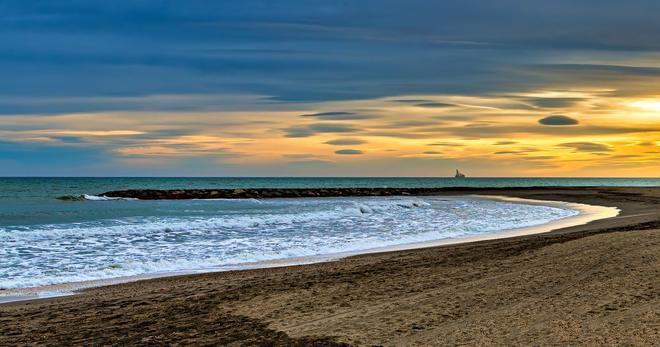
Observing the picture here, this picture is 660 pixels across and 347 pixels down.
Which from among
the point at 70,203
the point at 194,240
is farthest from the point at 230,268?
the point at 70,203

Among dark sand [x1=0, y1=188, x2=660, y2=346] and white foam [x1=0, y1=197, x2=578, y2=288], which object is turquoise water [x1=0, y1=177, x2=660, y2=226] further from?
dark sand [x1=0, y1=188, x2=660, y2=346]

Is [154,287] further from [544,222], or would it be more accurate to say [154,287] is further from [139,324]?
[544,222]

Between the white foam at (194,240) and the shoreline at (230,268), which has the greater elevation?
the white foam at (194,240)

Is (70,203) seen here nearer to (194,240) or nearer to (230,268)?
(194,240)

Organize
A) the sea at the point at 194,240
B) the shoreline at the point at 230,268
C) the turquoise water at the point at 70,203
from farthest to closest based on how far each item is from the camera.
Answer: the turquoise water at the point at 70,203 < the sea at the point at 194,240 < the shoreline at the point at 230,268

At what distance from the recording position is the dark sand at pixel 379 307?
23.8 ft

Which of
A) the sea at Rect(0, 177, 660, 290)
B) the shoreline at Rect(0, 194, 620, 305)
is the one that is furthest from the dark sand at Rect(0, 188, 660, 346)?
the sea at Rect(0, 177, 660, 290)

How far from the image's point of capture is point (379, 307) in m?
8.80

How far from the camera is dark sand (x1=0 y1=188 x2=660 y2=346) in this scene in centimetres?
725

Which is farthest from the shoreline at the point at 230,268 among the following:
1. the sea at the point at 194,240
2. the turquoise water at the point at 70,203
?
the turquoise water at the point at 70,203

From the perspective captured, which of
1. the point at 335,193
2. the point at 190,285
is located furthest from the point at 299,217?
Result: the point at 335,193

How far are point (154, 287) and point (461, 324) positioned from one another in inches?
241

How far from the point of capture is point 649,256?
40.9ft

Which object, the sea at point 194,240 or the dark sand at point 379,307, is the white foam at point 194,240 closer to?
the sea at point 194,240
